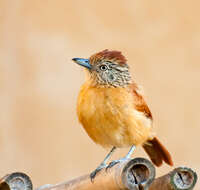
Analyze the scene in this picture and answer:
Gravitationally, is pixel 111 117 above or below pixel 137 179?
above

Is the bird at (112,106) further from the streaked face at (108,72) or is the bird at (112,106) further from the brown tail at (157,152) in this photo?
the brown tail at (157,152)

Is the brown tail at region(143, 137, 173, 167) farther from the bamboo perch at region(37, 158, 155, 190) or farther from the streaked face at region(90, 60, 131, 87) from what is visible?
the bamboo perch at region(37, 158, 155, 190)

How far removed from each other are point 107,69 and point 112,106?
Answer: 1.02ft

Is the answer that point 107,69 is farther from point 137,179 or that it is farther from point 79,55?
point 79,55

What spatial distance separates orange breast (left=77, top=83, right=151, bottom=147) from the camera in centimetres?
328

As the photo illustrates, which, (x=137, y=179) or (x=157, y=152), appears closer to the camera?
(x=137, y=179)

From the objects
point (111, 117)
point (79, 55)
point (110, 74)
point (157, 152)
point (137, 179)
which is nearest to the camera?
point (137, 179)

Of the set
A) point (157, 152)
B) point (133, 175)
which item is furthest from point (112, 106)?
point (133, 175)

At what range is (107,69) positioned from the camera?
139 inches

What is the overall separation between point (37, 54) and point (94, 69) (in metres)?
1.46

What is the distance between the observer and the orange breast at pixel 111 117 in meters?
3.28

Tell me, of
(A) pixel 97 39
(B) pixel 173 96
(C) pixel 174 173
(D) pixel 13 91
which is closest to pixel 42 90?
(D) pixel 13 91

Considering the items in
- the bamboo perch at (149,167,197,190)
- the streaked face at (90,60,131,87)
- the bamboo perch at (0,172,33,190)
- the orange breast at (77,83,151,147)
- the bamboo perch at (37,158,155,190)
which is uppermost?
the streaked face at (90,60,131,87)

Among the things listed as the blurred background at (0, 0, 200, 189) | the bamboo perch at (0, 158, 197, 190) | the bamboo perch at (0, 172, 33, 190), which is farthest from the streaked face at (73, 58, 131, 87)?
the blurred background at (0, 0, 200, 189)
